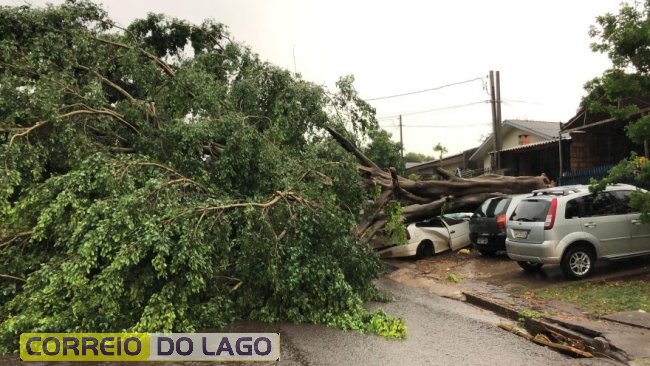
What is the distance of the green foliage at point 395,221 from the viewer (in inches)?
440

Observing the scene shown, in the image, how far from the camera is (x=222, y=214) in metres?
6.38

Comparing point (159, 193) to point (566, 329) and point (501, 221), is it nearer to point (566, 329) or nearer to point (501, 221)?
point (566, 329)

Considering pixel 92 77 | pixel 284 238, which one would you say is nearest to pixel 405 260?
pixel 284 238

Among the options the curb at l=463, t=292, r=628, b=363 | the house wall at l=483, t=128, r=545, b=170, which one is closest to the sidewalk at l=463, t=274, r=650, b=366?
the curb at l=463, t=292, r=628, b=363

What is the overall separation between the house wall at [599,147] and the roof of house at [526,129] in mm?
5048

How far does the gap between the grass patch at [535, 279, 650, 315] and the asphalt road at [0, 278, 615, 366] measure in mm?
1333

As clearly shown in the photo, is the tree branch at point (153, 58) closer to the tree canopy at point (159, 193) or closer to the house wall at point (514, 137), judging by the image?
the tree canopy at point (159, 193)

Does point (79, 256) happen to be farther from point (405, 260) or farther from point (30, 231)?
point (405, 260)

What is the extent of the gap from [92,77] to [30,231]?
3.26m

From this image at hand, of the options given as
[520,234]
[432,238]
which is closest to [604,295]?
[520,234]

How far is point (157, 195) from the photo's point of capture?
20.5 ft

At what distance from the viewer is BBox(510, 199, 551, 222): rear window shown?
8.70 m

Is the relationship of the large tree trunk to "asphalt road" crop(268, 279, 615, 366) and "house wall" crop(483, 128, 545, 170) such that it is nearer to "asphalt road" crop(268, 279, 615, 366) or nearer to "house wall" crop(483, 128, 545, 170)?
"asphalt road" crop(268, 279, 615, 366)

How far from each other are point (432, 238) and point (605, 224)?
4586 millimetres
